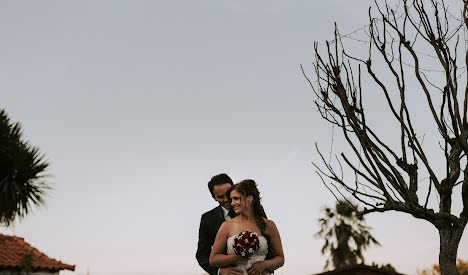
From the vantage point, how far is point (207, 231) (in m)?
5.96

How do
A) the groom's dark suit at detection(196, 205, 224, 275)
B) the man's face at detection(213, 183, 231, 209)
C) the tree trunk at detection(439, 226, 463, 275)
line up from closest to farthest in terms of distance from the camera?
1. the man's face at detection(213, 183, 231, 209)
2. the groom's dark suit at detection(196, 205, 224, 275)
3. the tree trunk at detection(439, 226, 463, 275)

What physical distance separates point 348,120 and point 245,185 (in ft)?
8.51

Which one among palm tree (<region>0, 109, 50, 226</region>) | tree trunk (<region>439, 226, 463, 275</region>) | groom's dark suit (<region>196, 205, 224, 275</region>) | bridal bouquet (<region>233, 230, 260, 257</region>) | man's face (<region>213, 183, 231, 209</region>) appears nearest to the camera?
bridal bouquet (<region>233, 230, 260, 257</region>)

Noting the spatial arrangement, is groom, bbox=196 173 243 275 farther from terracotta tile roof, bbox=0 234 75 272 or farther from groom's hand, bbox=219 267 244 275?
terracotta tile roof, bbox=0 234 75 272

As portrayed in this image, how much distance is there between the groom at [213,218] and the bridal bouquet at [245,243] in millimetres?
774

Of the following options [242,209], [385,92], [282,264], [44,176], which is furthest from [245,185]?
[44,176]

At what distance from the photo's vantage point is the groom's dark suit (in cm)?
588

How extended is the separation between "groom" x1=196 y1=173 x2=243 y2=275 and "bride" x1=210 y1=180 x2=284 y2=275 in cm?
56

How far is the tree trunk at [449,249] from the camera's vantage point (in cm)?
672

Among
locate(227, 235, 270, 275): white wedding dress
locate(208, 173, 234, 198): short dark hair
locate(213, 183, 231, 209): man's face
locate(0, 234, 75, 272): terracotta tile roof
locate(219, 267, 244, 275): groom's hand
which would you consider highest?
locate(0, 234, 75, 272): terracotta tile roof

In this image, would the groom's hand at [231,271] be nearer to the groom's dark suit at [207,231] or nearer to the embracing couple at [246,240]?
the embracing couple at [246,240]

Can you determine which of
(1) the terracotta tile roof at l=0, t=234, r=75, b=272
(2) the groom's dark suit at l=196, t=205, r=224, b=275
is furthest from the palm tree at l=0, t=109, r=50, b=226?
(2) the groom's dark suit at l=196, t=205, r=224, b=275

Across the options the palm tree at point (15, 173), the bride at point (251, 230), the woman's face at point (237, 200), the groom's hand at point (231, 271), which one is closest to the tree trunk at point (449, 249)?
the bride at point (251, 230)

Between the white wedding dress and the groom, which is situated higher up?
the groom
